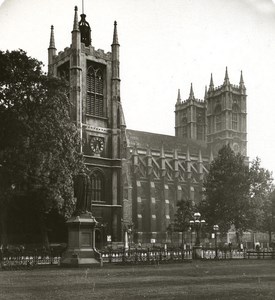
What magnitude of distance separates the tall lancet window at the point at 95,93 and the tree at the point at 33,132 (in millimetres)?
23976

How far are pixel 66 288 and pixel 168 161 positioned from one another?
88.2 meters

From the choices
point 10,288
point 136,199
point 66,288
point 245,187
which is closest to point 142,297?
point 66,288

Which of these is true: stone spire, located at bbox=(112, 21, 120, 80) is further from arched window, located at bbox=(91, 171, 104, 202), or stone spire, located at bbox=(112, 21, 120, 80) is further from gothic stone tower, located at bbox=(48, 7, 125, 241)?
arched window, located at bbox=(91, 171, 104, 202)

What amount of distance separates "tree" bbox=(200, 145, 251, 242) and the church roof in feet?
130

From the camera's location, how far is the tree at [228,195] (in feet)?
182

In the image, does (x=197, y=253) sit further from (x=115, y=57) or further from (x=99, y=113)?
(x=115, y=57)

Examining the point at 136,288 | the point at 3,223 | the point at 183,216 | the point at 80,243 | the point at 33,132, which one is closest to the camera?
the point at 136,288

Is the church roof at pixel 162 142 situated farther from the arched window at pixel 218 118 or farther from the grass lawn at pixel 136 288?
the grass lawn at pixel 136 288

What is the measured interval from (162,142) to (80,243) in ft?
256

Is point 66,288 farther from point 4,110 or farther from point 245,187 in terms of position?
point 245,187

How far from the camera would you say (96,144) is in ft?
200

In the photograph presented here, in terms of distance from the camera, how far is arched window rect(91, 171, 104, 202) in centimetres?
6050

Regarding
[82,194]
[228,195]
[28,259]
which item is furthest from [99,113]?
[82,194]

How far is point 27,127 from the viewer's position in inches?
1276
